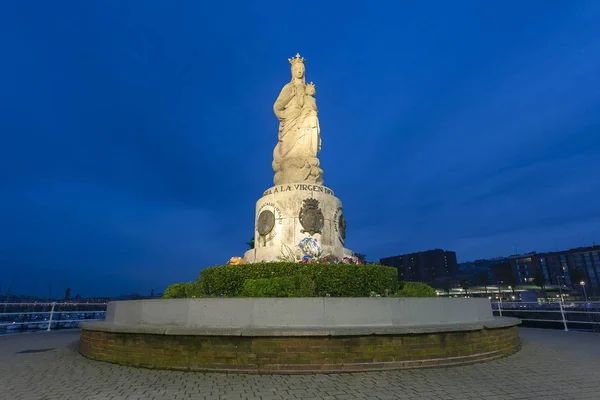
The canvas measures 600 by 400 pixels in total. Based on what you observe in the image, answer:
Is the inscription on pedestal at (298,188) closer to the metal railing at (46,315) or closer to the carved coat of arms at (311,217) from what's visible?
the carved coat of arms at (311,217)

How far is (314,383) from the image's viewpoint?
589cm

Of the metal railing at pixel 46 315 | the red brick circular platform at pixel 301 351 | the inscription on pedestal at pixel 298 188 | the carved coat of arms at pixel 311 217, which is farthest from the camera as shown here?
the inscription on pedestal at pixel 298 188

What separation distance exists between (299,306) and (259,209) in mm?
7152

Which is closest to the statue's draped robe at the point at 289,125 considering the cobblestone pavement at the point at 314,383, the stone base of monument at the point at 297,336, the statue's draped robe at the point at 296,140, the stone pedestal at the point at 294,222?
the statue's draped robe at the point at 296,140

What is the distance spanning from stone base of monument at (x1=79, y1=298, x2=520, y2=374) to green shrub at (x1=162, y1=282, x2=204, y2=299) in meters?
1.59

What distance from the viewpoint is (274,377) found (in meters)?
6.29

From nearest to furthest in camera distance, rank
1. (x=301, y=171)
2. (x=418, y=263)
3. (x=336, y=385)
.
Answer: (x=336, y=385), (x=301, y=171), (x=418, y=263)

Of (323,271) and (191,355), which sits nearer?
(191,355)

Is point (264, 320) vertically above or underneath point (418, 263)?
underneath

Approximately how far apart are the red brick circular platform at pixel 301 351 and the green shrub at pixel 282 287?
1.54 metres

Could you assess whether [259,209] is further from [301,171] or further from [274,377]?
[274,377]

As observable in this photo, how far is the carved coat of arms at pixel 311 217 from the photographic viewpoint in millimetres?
12742

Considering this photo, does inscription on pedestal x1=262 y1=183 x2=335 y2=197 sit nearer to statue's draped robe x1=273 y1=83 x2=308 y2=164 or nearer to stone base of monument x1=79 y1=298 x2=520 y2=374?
statue's draped robe x1=273 y1=83 x2=308 y2=164

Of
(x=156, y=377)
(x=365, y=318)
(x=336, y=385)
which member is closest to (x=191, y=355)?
(x=156, y=377)
